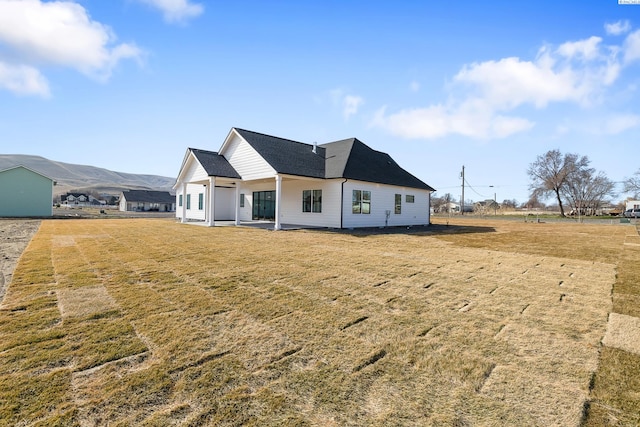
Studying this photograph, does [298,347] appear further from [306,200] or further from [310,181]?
[306,200]

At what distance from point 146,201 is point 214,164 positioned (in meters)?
56.4

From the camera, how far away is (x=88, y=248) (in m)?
8.46

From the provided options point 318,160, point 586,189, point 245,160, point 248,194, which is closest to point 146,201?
point 248,194

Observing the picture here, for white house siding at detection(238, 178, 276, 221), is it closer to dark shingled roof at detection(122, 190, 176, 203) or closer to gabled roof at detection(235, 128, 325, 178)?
gabled roof at detection(235, 128, 325, 178)

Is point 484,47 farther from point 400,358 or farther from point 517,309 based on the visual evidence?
point 400,358

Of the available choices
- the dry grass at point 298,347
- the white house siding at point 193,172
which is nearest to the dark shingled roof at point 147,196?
the white house siding at point 193,172

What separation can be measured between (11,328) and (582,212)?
212 feet

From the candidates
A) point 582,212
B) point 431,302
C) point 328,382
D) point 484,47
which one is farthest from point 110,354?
point 582,212

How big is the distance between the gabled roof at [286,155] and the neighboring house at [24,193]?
28.4m

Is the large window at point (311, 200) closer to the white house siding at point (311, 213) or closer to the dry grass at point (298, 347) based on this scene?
the white house siding at point (311, 213)

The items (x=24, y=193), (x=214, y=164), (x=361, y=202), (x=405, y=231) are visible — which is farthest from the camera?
(x=24, y=193)

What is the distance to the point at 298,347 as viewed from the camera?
2795 mm

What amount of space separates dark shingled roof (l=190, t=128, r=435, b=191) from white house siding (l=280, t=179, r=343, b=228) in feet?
2.60

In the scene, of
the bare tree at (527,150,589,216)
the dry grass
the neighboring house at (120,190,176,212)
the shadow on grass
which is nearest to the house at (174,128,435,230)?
the shadow on grass
